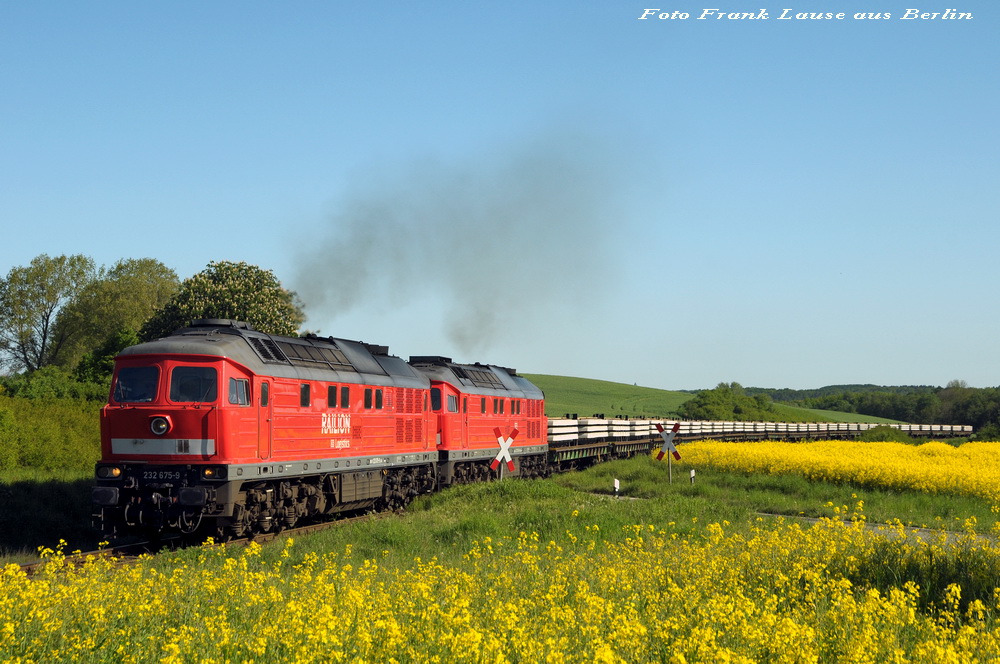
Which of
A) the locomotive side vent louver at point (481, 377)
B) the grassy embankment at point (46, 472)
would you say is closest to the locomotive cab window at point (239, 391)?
the grassy embankment at point (46, 472)

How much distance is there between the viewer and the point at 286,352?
2284 centimetres

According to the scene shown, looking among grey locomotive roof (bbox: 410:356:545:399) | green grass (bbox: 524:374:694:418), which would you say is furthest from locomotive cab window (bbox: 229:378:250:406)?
green grass (bbox: 524:374:694:418)

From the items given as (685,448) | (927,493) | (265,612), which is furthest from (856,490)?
(265,612)

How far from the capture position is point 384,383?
1083 inches

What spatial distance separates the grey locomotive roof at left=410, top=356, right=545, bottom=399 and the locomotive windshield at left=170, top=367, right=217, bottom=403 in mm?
13057

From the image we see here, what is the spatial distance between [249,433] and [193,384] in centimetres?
165

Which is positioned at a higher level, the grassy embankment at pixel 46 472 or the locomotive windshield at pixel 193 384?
the locomotive windshield at pixel 193 384

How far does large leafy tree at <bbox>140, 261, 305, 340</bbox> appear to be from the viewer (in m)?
54.5

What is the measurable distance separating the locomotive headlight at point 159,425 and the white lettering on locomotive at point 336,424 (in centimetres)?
483

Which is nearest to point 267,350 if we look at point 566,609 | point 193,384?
point 193,384

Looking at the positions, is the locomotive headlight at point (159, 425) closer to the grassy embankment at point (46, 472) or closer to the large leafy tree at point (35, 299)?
the grassy embankment at point (46, 472)

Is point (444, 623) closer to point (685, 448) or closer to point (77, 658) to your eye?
point (77, 658)

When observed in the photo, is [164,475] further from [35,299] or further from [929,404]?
[929,404]

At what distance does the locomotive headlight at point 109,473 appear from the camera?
64.6ft
